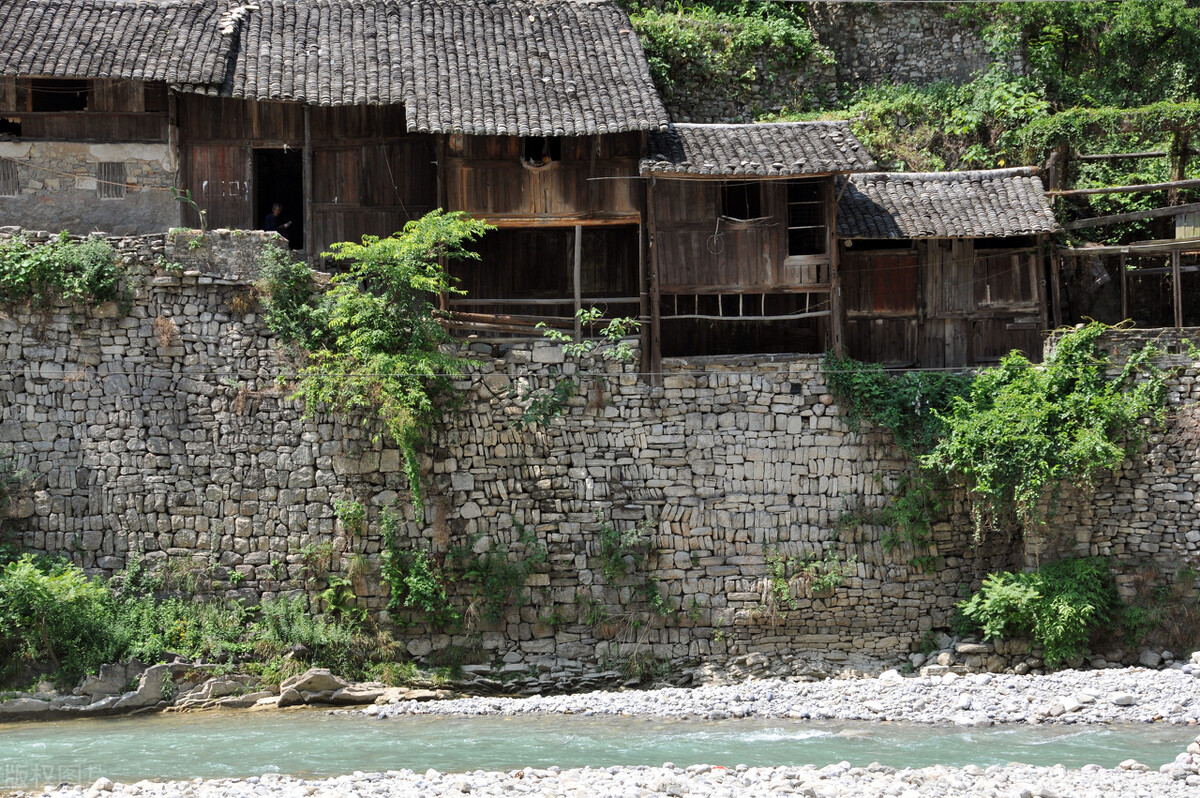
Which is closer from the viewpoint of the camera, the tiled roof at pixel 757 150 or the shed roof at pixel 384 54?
the tiled roof at pixel 757 150

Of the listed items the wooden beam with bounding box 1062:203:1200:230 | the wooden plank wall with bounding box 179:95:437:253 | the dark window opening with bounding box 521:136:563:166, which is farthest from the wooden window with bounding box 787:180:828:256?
the wooden plank wall with bounding box 179:95:437:253

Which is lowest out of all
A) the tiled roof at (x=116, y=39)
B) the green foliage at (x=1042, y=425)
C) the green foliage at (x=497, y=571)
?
the green foliage at (x=497, y=571)

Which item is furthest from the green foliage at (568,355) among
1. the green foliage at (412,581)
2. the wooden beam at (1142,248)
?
the wooden beam at (1142,248)

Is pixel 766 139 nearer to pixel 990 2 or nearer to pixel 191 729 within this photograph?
pixel 990 2

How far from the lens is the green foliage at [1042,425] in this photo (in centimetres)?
1561

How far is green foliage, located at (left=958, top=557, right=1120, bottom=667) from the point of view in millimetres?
15328

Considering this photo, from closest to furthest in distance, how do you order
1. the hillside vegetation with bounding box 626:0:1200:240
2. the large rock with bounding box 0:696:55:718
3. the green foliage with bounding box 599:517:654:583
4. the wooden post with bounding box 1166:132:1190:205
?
1. the large rock with bounding box 0:696:55:718
2. the green foliage with bounding box 599:517:654:583
3. the wooden post with bounding box 1166:132:1190:205
4. the hillside vegetation with bounding box 626:0:1200:240

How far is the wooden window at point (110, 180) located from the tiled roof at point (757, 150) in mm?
7502

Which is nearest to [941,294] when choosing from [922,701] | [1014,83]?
[1014,83]

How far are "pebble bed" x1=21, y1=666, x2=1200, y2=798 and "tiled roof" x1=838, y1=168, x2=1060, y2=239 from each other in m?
6.48

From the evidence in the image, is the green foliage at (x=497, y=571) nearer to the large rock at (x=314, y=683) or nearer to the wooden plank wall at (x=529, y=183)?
the large rock at (x=314, y=683)

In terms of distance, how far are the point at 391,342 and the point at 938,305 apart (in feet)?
27.0

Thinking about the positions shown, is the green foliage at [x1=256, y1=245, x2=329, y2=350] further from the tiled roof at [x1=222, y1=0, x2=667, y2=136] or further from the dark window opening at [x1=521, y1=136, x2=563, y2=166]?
the dark window opening at [x1=521, y1=136, x2=563, y2=166]

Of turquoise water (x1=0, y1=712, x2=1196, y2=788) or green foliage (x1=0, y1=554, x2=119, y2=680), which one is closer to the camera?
turquoise water (x1=0, y1=712, x2=1196, y2=788)
